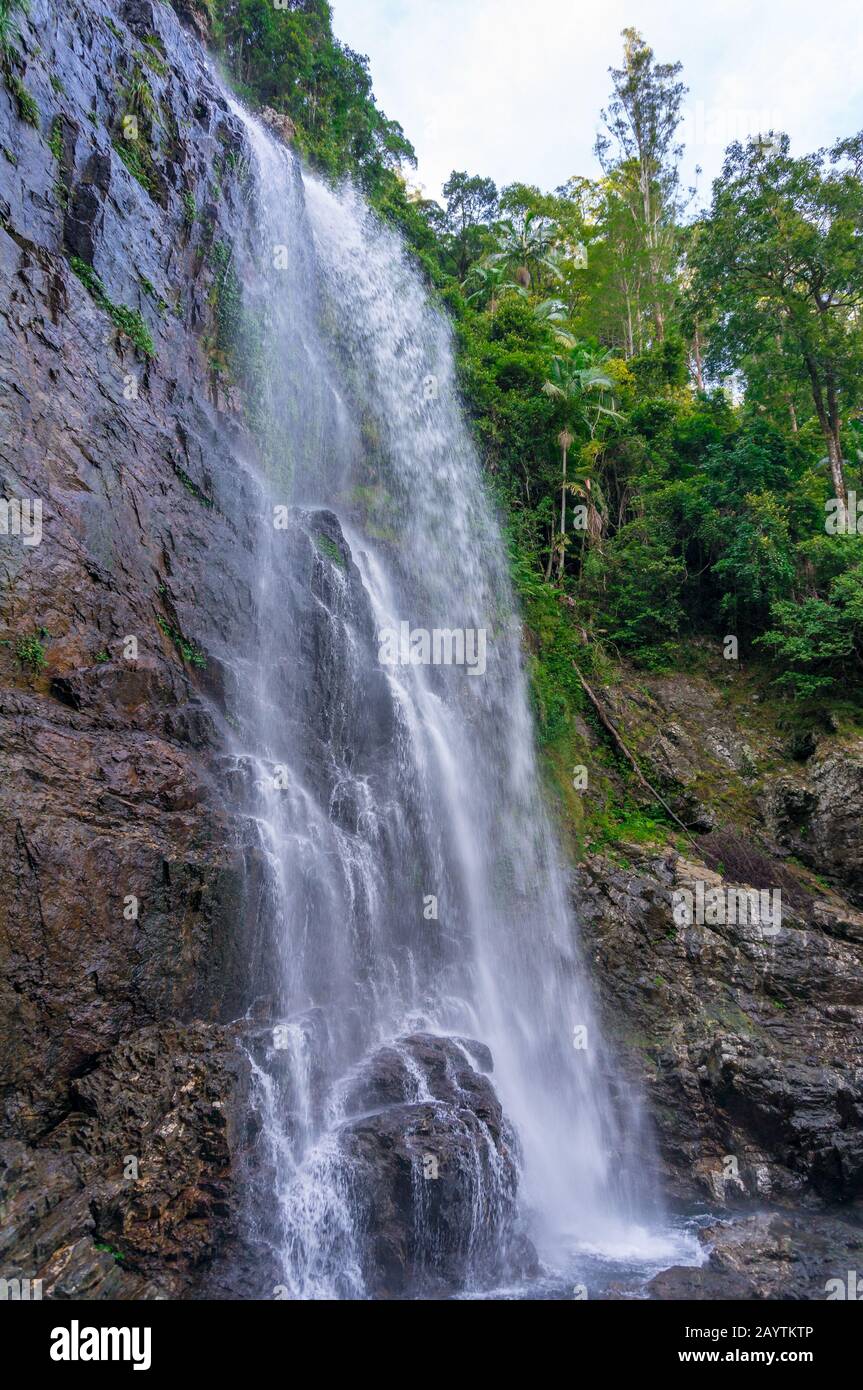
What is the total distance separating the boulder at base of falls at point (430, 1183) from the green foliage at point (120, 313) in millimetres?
9906

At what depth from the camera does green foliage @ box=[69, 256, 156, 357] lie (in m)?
10.0

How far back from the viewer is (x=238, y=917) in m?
8.43

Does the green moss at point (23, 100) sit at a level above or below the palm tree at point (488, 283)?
below

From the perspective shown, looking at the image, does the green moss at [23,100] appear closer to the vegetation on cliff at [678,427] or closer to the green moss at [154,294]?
the green moss at [154,294]

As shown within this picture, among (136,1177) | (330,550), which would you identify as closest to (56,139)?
(330,550)

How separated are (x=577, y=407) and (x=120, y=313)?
12660 mm

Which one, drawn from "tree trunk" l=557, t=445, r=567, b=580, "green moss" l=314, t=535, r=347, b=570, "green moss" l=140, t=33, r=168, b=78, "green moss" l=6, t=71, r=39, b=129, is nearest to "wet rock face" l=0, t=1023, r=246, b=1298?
"green moss" l=314, t=535, r=347, b=570

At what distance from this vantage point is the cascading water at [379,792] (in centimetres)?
867

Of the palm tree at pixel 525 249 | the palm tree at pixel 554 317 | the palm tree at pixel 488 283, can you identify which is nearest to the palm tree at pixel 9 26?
the palm tree at pixel 554 317

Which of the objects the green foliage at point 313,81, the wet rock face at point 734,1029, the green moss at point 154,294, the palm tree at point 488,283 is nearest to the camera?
the wet rock face at point 734,1029

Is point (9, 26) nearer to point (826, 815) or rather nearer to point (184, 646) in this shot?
point (184, 646)

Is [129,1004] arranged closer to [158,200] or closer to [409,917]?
[409,917]

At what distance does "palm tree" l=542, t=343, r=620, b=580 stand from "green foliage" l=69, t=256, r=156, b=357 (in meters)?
11.2

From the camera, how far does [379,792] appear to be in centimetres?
1170
